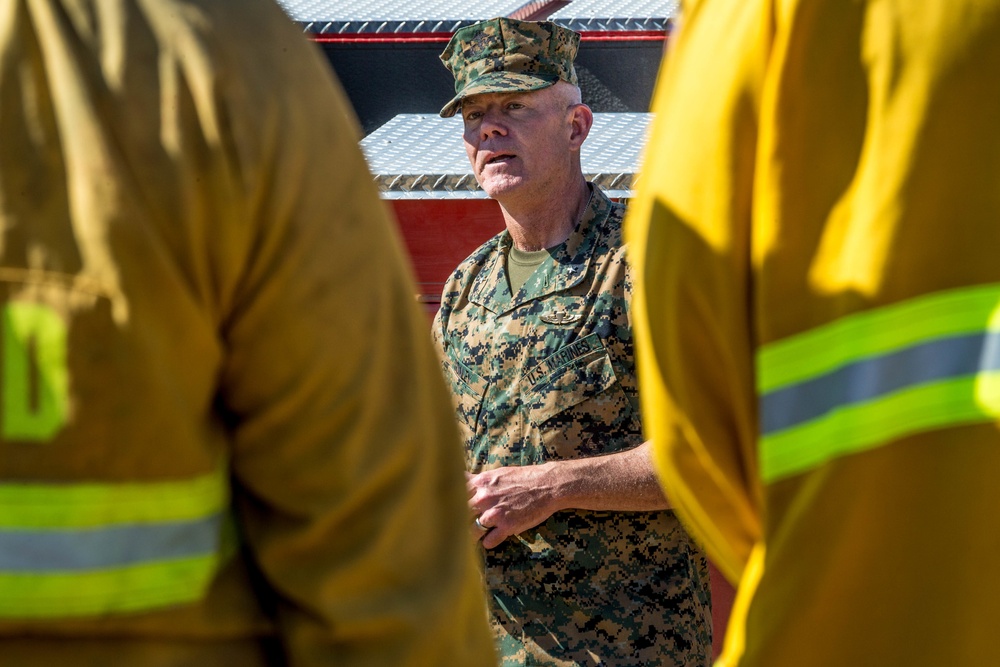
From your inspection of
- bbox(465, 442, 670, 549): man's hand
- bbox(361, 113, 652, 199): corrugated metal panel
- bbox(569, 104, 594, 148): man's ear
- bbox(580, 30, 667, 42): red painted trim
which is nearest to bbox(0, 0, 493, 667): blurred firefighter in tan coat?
bbox(465, 442, 670, 549): man's hand

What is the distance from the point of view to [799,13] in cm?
114

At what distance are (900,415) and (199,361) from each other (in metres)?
0.62

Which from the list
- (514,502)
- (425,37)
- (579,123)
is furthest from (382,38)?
(514,502)

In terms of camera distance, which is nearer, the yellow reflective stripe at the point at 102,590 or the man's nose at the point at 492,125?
the yellow reflective stripe at the point at 102,590

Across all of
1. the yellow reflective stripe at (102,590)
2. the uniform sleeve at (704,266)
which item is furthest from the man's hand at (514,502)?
the yellow reflective stripe at (102,590)

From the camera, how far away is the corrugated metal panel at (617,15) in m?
3.90

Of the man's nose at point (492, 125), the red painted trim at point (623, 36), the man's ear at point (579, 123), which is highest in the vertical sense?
the man's nose at point (492, 125)

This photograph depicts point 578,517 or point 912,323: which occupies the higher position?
point 912,323

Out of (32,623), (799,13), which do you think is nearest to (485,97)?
(799,13)

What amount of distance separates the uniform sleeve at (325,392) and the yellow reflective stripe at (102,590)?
0.08 meters

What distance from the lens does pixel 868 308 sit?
3.70 ft

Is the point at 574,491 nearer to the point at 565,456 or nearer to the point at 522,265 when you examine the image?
the point at 565,456

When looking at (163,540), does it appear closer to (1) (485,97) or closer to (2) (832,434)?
(2) (832,434)

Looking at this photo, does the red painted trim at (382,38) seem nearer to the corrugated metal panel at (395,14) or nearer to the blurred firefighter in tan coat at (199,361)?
the corrugated metal panel at (395,14)
